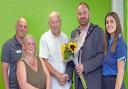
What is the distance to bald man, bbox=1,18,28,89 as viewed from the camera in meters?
3.53

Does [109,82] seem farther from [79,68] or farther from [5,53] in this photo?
[5,53]

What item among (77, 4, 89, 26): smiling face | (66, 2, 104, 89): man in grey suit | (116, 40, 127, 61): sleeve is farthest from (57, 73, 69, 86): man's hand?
(116, 40, 127, 61): sleeve

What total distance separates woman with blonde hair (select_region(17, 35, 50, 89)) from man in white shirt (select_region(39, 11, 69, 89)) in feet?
0.32

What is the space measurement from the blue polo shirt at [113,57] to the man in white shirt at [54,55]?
550mm

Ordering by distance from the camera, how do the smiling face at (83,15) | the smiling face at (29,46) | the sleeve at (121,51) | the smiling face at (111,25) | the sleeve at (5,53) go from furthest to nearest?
the sleeve at (5,53)
the smiling face at (83,15)
the smiling face at (29,46)
the smiling face at (111,25)
the sleeve at (121,51)

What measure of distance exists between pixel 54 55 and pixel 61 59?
0.10 metres

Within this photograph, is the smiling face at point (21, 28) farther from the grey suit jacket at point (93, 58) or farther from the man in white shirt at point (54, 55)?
the grey suit jacket at point (93, 58)

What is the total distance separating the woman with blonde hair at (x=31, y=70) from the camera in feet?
10.3

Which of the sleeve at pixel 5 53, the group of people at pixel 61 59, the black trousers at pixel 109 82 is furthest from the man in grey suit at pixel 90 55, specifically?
the sleeve at pixel 5 53

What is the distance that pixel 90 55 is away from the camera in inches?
133

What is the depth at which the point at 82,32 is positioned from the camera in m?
3.49

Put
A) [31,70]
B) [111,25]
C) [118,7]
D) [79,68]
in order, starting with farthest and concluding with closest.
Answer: [118,7] < [79,68] < [31,70] < [111,25]

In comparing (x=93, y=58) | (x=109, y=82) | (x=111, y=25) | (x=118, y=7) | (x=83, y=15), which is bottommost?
(x=109, y=82)

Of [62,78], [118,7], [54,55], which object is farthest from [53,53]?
[118,7]
